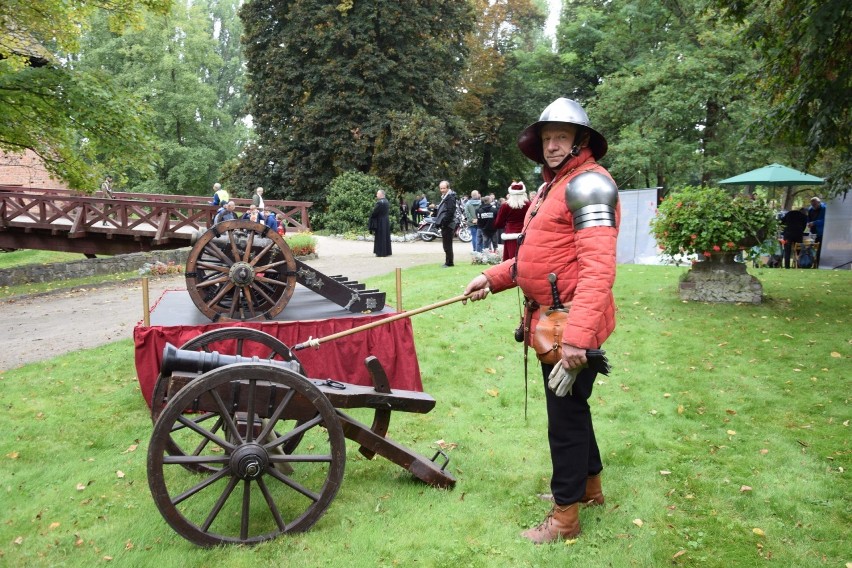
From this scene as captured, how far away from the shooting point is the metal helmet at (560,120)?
3.07 metres

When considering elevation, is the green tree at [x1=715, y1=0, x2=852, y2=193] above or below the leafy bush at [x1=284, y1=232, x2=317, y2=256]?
above

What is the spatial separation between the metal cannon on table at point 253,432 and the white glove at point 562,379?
981 mm

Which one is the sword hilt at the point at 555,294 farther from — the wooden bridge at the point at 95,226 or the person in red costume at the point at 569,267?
the wooden bridge at the point at 95,226

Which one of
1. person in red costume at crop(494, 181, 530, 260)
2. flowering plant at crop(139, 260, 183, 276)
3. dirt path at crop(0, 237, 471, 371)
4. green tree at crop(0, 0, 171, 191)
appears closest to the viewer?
dirt path at crop(0, 237, 471, 371)

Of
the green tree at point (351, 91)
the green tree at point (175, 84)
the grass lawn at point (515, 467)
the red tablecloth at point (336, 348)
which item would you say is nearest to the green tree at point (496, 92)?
the green tree at point (351, 91)

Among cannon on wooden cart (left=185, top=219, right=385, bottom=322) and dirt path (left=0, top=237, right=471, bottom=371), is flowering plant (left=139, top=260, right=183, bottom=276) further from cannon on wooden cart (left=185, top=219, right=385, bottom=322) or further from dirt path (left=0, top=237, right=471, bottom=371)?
cannon on wooden cart (left=185, top=219, right=385, bottom=322)

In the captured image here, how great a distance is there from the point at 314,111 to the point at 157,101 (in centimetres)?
1978

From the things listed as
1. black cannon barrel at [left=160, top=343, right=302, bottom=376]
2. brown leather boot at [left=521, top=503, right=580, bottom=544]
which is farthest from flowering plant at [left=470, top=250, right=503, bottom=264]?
black cannon barrel at [left=160, top=343, right=302, bottom=376]

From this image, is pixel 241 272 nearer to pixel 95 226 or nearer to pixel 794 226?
pixel 794 226

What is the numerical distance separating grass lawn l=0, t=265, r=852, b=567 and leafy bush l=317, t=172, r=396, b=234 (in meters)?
17.0

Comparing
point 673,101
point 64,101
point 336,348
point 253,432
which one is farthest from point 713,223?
point 673,101

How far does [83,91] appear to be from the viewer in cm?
1308

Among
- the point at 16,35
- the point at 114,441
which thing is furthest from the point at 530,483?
the point at 16,35

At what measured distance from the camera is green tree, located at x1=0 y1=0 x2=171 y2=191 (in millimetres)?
→ 12719
